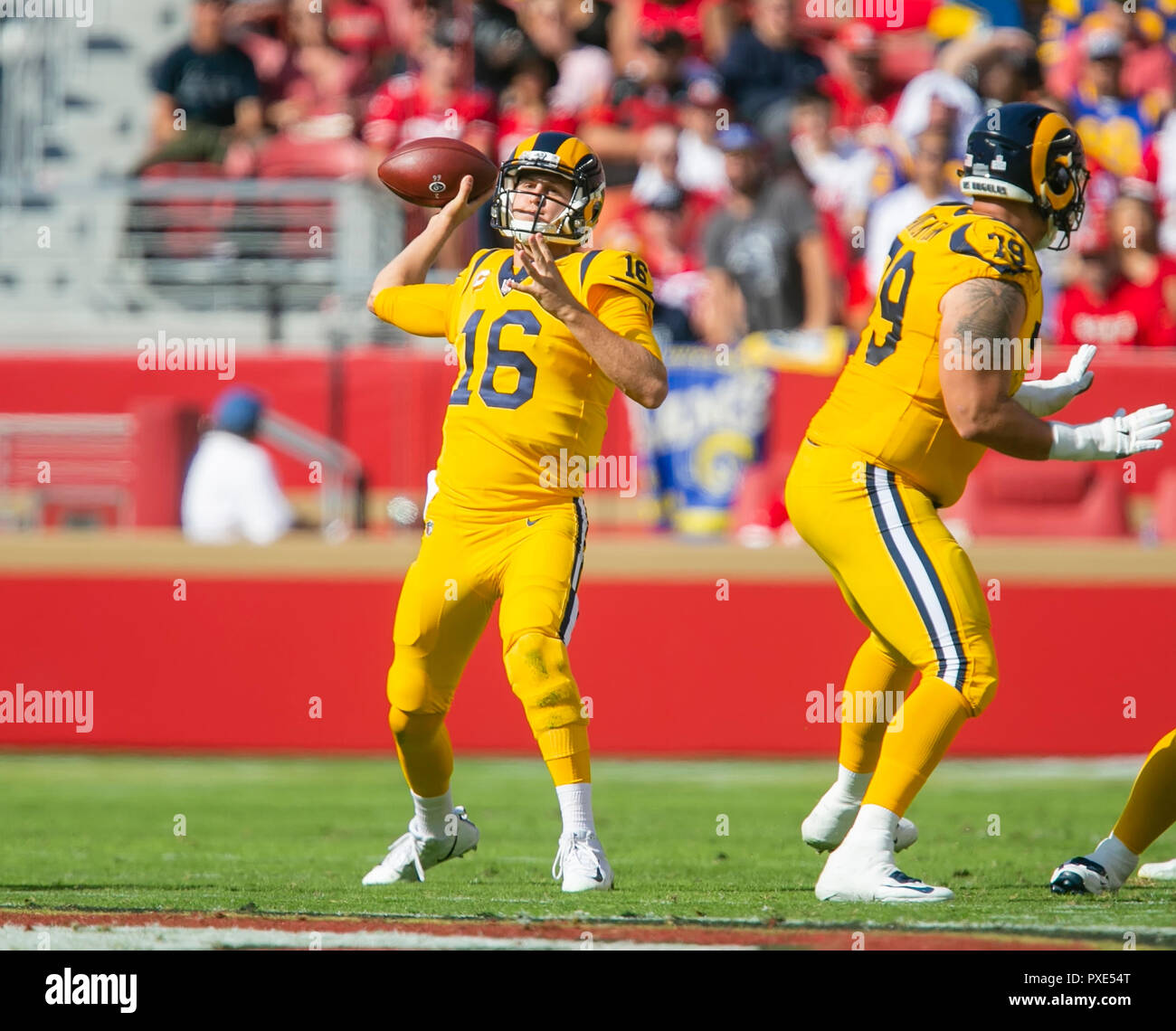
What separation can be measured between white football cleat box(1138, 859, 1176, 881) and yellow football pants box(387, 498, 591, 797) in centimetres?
195

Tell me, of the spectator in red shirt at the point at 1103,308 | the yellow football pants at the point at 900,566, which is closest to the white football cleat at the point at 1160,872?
the yellow football pants at the point at 900,566

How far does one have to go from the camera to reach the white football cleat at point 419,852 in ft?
18.1

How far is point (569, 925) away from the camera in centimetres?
440

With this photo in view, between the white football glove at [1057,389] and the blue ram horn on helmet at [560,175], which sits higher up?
the blue ram horn on helmet at [560,175]

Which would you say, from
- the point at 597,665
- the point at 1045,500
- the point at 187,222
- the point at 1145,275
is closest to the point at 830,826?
the point at 597,665

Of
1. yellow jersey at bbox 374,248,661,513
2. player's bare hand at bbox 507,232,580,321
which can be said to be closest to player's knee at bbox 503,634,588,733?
yellow jersey at bbox 374,248,661,513

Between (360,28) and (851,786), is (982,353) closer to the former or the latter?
(851,786)

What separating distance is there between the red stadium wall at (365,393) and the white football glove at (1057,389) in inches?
206

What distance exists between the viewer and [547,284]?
Answer: 495 centimetres

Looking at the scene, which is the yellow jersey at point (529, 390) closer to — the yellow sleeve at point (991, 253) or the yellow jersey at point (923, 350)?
the yellow jersey at point (923, 350)

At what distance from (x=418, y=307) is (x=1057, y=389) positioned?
2054 mm
